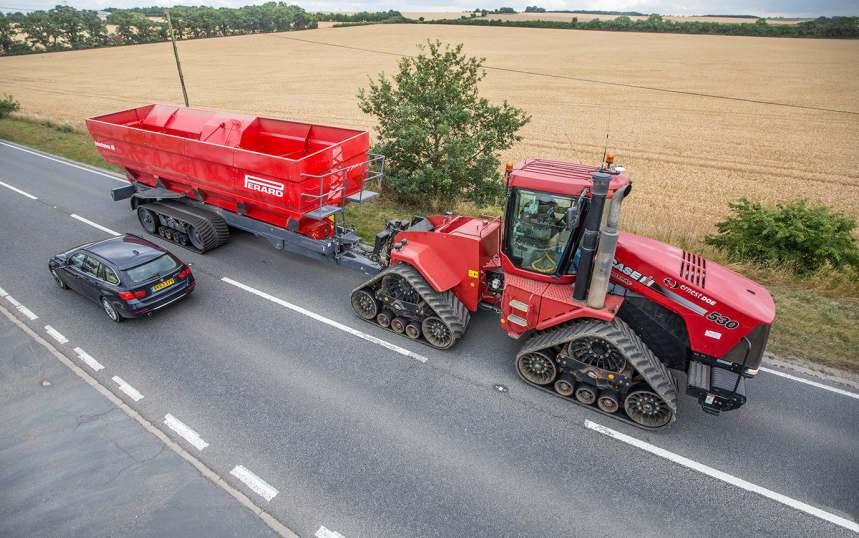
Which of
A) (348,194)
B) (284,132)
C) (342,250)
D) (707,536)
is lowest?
(707,536)

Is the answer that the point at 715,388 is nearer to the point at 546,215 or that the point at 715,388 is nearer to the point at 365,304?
the point at 546,215

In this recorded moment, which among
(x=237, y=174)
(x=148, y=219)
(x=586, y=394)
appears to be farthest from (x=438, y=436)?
(x=148, y=219)

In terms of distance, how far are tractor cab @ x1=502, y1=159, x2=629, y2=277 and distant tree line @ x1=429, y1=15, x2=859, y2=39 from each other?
91.1 m

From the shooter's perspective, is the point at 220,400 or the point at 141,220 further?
the point at 141,220

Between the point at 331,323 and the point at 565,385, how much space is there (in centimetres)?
443

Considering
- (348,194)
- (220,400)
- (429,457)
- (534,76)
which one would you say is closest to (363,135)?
(348,194)

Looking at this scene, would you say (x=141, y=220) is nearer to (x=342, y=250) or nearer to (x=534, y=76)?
(x=342, y=250)

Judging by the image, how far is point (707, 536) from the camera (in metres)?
5.32

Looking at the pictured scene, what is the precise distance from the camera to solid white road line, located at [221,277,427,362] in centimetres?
828

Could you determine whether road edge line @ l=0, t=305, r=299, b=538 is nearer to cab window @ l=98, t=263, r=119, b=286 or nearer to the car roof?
cab window @ l=98, t=263, r=119, b=286

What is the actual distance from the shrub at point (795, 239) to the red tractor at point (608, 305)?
490cm

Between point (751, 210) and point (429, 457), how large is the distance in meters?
10.5

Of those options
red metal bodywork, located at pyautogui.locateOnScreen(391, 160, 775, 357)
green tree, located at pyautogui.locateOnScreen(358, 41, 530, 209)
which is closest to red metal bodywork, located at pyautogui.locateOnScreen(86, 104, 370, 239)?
green tree, located at pyautogui.locateOnScreen(358, 41, 530, 209)

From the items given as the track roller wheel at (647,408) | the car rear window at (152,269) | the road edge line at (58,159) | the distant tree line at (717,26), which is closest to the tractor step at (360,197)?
the car rear window at (152,269)
